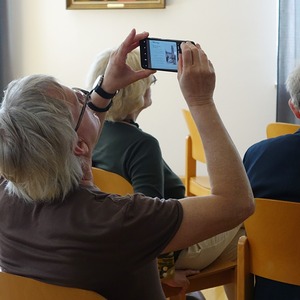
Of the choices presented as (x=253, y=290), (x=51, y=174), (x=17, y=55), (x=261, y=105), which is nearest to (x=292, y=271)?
(x=253, y=290)

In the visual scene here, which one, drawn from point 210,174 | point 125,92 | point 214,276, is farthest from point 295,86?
point 210,174

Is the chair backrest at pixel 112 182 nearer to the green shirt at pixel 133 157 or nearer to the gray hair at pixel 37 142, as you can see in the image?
the green shirt at pixel 133 157

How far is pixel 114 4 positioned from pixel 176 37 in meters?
0.53

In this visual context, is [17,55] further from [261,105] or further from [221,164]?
[221,164]

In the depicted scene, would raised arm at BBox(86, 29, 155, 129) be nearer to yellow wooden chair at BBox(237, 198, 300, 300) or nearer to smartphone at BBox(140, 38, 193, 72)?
smartphone at BBox(140, 38, 193, 72)

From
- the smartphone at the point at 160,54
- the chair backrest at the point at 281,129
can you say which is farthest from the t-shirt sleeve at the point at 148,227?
the chair backrest at the point at 281,129

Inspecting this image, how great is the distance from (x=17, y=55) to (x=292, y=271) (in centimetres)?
351

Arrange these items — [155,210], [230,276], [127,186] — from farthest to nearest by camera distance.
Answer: [230,276]
[127,186]
[155,210]

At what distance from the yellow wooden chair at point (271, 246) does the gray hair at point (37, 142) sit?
0.60 metres

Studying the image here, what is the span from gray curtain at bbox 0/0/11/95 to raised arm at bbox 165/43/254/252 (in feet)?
12.0

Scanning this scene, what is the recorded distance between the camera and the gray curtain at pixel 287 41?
405cm

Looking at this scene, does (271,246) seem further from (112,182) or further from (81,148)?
(81,148)

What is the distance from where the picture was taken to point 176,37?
14.3 feet

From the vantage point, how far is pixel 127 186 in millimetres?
1643
